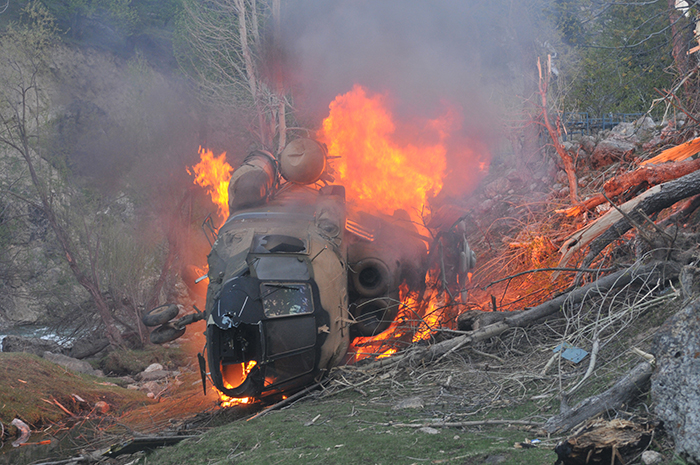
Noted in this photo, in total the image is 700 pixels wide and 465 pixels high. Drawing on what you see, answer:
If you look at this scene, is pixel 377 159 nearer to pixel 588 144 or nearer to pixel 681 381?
pixel 681 381

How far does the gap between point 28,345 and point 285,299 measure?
9.08 meters

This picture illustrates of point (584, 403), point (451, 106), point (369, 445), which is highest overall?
point (451, 106)

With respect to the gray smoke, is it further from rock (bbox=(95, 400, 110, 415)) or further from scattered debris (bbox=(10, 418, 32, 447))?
scattered debris (bbox=(10, 418, 32, 447))

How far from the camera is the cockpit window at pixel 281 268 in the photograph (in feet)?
17.9

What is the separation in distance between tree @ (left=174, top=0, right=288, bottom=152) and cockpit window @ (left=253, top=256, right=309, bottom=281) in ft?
55.2

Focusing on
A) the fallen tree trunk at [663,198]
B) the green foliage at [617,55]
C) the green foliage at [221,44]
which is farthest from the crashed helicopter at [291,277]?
the green foliage at [221,44]

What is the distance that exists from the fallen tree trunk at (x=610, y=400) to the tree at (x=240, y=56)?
19971 millimetres

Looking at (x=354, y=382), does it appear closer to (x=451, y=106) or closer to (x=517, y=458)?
(x=517, y=458)

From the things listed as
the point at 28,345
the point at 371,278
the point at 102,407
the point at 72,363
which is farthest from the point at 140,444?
the point at 28,345

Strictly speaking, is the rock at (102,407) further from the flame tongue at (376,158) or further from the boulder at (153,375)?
the flame tongue at (376,158)

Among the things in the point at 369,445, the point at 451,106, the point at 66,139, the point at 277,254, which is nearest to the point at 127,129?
the point at 66,139

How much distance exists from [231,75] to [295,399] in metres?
22.2

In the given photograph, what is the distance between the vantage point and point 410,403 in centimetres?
443

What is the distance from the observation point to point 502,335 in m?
5.82
